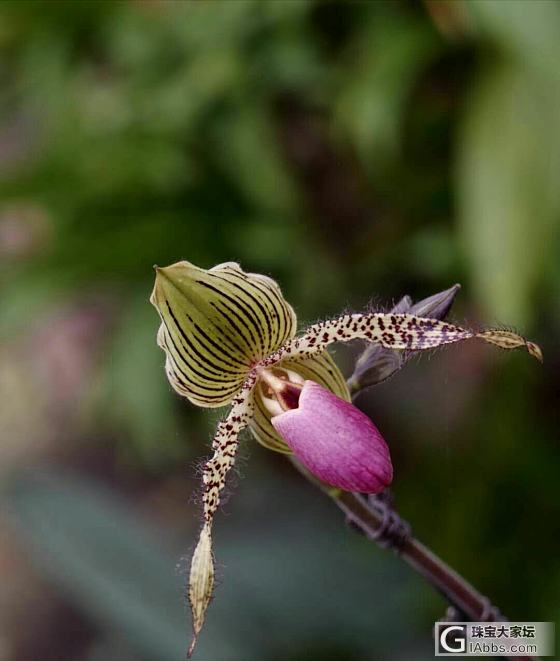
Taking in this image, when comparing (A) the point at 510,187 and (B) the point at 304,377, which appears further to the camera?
(A) the point at 510,187

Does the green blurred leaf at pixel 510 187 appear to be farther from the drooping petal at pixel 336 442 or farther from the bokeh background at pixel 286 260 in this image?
the drooping petal at pixel 336 442

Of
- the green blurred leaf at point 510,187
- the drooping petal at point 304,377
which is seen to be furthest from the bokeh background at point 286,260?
the drooping petal at point 304,377

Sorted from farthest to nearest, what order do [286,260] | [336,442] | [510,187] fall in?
[286,260]
[510,187]
[336,442]

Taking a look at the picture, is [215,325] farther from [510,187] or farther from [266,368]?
[510,187]

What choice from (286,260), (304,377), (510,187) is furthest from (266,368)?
(286,260)

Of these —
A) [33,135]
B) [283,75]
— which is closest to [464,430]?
[283,75]

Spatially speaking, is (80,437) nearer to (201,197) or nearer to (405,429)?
(201,197)
